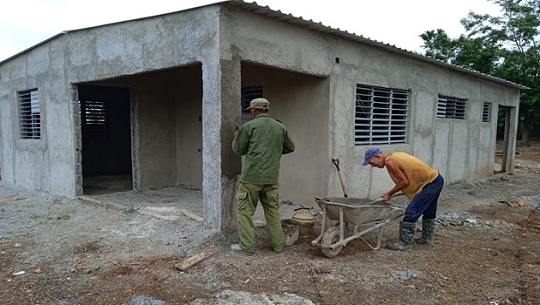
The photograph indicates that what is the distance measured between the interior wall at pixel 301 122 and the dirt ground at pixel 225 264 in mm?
645

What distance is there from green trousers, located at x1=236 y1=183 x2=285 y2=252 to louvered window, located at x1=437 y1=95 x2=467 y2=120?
6.57m

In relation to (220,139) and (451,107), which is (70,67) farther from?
(451,107)

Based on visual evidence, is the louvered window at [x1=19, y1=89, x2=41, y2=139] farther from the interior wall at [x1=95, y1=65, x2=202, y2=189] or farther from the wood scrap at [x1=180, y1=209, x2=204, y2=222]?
the wood scrap at [x1=180, y1=209, x2=204, y2=222]

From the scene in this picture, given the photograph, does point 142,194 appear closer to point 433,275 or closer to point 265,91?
point 265,91

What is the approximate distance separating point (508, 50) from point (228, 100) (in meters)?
23.3

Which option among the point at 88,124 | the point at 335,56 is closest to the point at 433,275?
the point at 335,56

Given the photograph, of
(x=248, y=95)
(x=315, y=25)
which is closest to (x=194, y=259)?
(x=315, y=25)

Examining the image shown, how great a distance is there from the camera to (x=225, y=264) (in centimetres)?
442

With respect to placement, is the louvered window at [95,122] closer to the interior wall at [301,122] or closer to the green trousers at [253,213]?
the interior wall at [301,122]

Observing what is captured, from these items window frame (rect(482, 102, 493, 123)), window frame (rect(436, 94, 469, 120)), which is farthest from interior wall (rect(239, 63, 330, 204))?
window frame (rect(482, 102, 493, 123))

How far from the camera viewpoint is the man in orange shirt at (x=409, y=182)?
484cm

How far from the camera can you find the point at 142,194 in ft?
27.3

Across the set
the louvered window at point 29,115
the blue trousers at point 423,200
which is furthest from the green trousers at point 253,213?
the louvered window at point 29,115

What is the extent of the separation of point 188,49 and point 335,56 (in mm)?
2686
